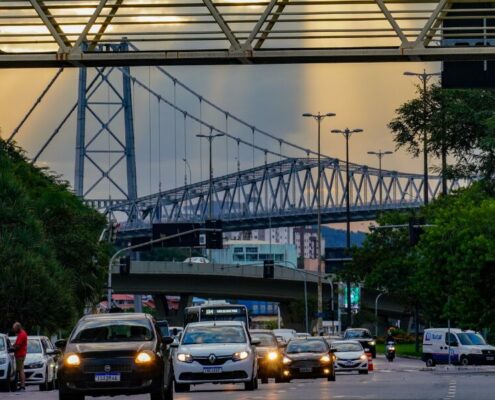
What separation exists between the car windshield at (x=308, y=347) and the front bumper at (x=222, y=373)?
42.0 feet

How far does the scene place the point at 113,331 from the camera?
99.8ft

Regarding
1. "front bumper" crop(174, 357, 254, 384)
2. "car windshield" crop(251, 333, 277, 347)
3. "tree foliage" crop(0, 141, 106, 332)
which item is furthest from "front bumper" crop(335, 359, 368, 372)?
"front bumper" crop(174, 357, 254, 384)

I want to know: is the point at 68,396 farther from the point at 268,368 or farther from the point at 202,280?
the point at 202,280

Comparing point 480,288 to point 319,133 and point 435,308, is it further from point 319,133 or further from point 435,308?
point 319,133

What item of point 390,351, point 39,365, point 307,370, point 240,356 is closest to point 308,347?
point 307,370

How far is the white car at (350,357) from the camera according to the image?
5909 centimetres

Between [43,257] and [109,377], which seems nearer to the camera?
[109,377]

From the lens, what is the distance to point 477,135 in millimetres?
75250

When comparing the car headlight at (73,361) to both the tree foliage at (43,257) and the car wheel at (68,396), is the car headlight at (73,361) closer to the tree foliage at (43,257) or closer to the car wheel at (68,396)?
the car wheel at (68,396)

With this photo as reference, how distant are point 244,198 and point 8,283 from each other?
417ft

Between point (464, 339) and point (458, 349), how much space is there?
756 millimetres

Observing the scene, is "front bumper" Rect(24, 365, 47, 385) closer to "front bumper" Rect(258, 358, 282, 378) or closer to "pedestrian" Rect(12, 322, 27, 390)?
"pedestrian" Rect(12, 322, 27, 390)

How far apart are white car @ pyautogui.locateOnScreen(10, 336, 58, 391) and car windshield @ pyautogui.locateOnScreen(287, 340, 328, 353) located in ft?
23.0

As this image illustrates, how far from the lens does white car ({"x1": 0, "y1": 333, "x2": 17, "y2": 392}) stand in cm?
4144
